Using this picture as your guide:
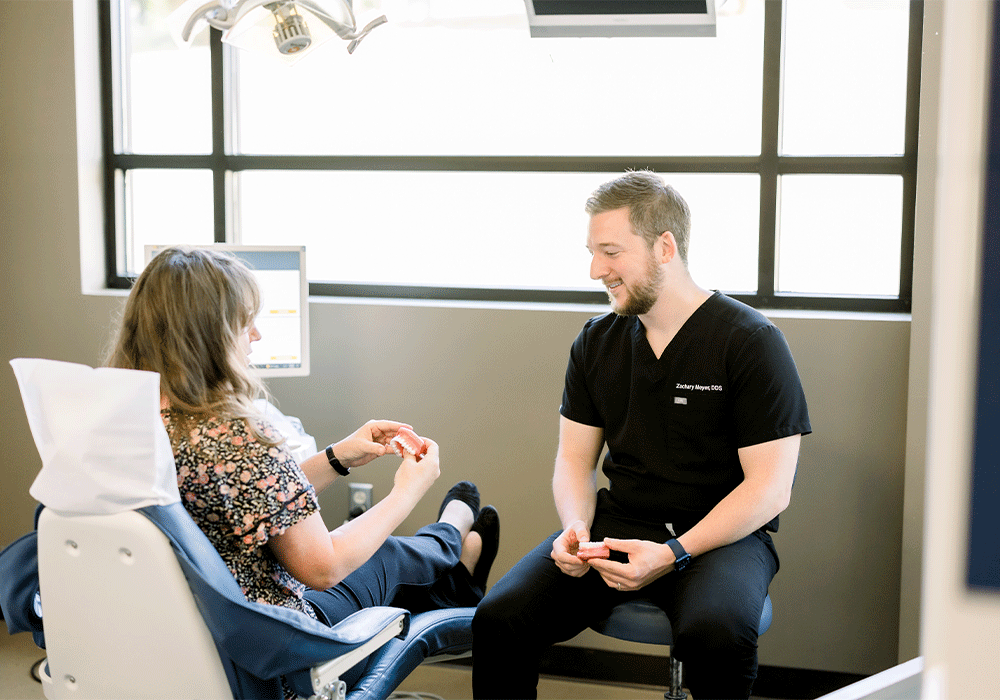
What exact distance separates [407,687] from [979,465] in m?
2.35

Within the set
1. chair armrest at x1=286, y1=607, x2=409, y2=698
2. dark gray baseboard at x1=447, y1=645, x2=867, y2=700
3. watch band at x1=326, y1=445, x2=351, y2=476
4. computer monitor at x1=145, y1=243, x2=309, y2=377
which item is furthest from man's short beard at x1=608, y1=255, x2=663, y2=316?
dark gray baseboard at x1=447, y1=645, x2=867, y2=700

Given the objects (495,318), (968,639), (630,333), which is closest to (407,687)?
(495,318)

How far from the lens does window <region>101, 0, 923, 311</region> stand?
8.48 ft

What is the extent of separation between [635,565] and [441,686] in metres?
1.19

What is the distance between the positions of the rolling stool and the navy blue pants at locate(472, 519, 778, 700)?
0.9 inches

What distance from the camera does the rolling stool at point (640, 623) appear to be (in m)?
1.74

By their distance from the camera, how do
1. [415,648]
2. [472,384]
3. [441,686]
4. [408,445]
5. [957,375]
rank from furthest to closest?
[472,384], [441,686], [408,445], [415,648], [957,375]

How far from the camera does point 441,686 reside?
261 cm

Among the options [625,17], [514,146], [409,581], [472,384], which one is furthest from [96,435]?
[514,146]

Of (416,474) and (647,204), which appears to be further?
(647,204)

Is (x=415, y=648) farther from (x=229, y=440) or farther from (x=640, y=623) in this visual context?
(x=229, y=440)

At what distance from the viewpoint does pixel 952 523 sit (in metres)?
0.55

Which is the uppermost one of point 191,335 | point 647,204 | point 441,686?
point 647,204

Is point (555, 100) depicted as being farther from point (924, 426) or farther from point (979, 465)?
point (979, 465)
